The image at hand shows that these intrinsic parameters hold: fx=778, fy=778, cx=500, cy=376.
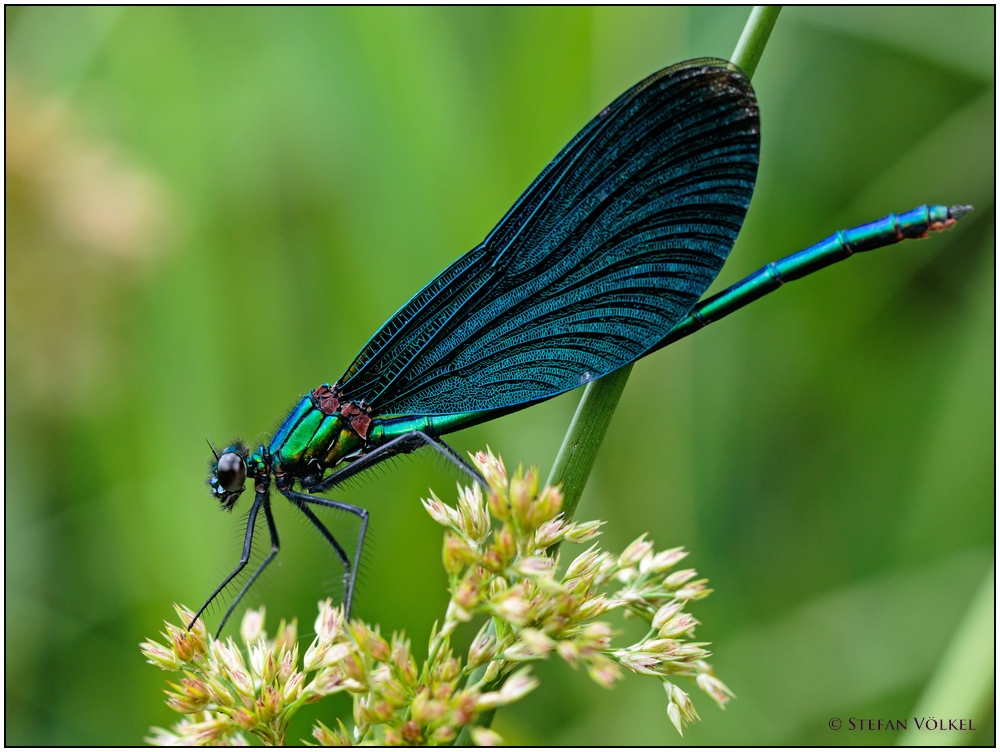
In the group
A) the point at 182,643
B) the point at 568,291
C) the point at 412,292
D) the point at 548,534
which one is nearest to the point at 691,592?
the point at 548,534

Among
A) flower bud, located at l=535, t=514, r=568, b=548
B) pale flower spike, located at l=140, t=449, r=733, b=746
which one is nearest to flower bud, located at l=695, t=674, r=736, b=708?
pale flower spike, located at l=140, t=449, r=733, b=746

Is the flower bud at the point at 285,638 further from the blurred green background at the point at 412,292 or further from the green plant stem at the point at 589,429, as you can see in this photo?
the blurred green background at the point at 412,292

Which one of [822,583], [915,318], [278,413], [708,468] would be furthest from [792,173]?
[278,413]

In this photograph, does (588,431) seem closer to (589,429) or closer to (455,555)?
(589,429)

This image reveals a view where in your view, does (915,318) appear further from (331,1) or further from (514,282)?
(331,1)

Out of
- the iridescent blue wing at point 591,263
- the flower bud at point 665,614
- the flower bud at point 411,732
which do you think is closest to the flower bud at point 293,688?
the flower bud at point 411,732

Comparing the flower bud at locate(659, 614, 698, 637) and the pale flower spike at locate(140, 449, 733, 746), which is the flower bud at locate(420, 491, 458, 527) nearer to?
the pale flower spike at locate(140, 449, 733, 746)
